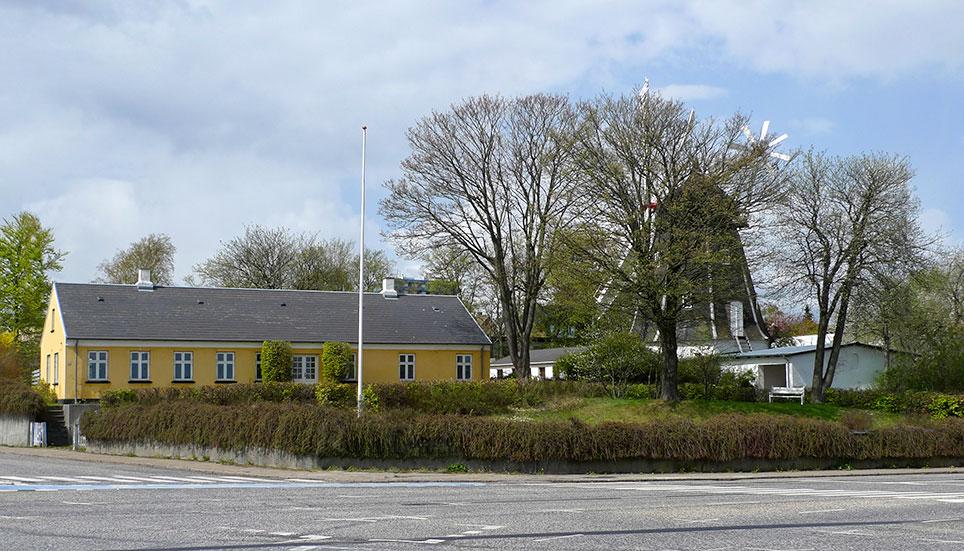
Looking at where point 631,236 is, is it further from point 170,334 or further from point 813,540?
point 813,540

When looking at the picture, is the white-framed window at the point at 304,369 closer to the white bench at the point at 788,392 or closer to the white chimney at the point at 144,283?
the white chimney at the point at 144,283

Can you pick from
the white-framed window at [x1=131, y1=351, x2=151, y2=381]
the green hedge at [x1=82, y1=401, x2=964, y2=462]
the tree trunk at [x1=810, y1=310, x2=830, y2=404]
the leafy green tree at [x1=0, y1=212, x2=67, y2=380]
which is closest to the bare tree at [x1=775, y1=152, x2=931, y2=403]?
the tree trunk at [x1=810, y1=310, x2=830, y2=404]

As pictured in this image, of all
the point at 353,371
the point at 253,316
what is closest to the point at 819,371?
the point at 353,371

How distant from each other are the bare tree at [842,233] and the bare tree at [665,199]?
6634 millimetres

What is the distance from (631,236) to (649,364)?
8596 millimetres

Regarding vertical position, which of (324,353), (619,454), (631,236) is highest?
(631,236)

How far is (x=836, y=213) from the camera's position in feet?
157

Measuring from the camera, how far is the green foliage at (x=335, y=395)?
42219mm

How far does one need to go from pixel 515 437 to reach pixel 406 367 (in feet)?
89.1

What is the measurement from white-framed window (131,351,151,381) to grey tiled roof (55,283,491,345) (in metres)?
0.83

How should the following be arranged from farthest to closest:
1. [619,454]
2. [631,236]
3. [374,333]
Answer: [374,333]
[631,236]
[619,454]

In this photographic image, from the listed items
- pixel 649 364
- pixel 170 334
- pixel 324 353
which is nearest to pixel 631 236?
pixel 649 364

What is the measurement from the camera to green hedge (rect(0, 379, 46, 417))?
1608 inches

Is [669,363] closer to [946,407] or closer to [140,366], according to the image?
[946,407]
